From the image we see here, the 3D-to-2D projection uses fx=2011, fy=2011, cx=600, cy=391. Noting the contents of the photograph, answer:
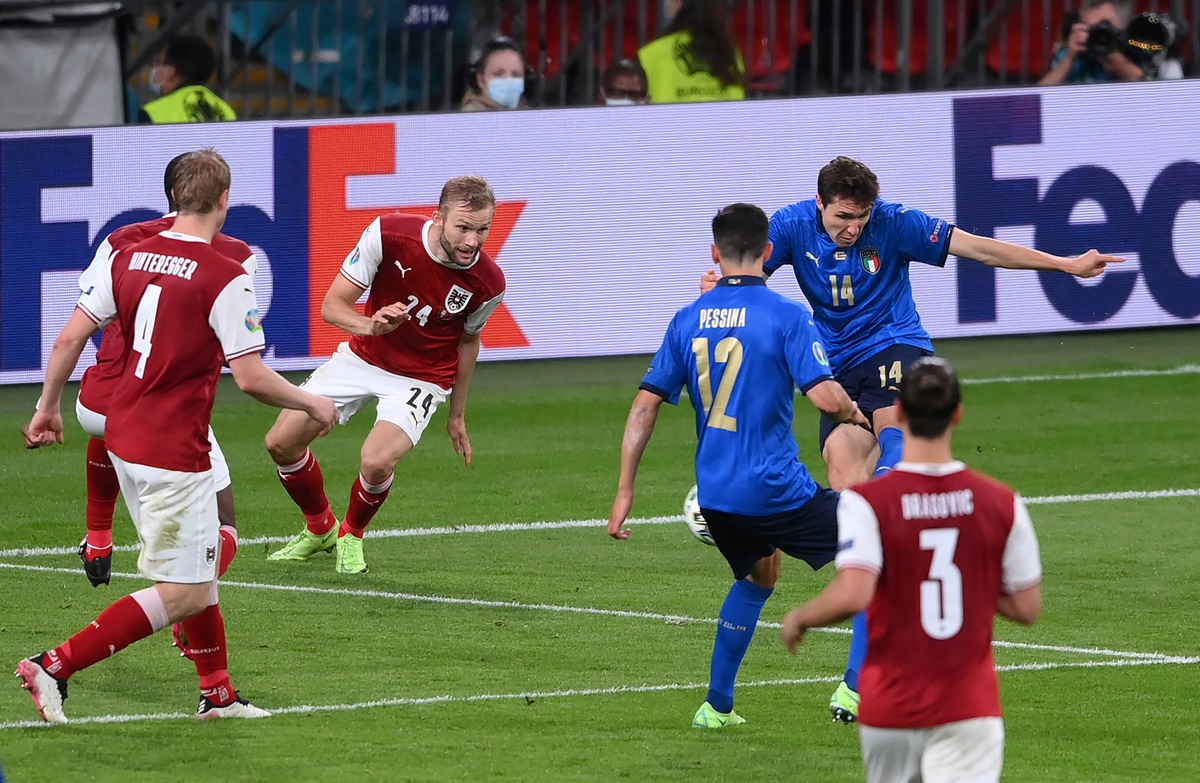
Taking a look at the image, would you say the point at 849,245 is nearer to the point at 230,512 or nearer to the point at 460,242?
the point at 460,242

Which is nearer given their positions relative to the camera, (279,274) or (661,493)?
(661,493)

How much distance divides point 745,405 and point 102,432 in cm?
296

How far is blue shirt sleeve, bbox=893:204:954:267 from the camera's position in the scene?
848cm

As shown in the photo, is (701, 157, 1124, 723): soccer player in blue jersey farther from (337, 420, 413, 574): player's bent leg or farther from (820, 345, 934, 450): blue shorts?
(337, 420, 413, 574): player's bent leg

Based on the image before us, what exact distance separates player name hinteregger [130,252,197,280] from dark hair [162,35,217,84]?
8.67 m

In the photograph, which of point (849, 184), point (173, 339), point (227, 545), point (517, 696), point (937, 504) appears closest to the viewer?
point (937, 504)

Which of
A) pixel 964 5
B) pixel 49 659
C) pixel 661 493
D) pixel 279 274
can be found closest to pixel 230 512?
pixel 49 659

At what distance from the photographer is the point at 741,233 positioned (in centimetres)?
680

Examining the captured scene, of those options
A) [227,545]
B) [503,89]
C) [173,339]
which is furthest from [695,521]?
[503,89]

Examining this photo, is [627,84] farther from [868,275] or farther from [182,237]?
[182,237]

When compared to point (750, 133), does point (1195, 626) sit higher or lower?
lower

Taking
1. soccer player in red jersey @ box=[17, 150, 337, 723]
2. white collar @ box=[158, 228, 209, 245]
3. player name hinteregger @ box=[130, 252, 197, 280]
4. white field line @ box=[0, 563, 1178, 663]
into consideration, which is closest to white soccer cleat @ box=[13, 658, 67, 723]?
soccer player in red jersey @ box=[17, 150, 337, 723]

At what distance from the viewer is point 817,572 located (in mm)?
9836

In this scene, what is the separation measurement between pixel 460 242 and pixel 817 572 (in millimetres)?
2380
